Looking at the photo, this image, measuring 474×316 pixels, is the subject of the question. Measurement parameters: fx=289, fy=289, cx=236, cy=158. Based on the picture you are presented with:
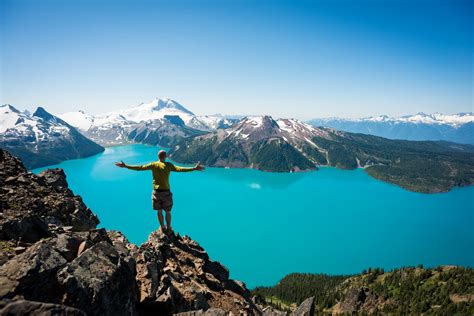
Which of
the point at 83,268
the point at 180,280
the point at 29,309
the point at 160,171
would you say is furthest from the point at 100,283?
the point at 160,171

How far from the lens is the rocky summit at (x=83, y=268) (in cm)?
617

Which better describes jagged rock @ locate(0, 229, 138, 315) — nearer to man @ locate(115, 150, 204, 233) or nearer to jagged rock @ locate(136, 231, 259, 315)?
jagged rock @ locate(136, 231, 259, 315)

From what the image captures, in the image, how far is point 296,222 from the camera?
359ft

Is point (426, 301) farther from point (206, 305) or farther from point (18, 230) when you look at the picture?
point (18, 230)

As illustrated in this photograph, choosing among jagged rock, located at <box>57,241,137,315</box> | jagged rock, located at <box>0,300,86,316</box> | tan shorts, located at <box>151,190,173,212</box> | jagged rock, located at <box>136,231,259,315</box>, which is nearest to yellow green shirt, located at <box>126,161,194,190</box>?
tan shorts, located at <box>151,190,173,212</box>

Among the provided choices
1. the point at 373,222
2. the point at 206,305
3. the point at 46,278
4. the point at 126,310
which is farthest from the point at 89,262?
the point at 373,222

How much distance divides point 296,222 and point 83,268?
354ft

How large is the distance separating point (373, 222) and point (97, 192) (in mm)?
122635

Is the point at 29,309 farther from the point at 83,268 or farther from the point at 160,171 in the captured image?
the point at 160,171

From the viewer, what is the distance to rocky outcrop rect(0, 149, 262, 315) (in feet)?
20.3

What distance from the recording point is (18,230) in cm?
952

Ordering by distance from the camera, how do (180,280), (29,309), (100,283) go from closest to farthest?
(29,309) → (100,283) → (180,280)

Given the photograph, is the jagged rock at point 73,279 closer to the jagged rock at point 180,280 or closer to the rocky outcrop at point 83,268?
the rocky outcrop at point 83,268

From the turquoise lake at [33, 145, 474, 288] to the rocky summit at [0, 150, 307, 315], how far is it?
60.2m
